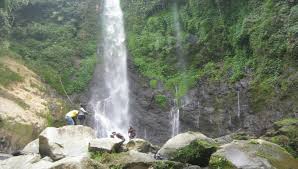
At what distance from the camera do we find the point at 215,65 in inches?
1049

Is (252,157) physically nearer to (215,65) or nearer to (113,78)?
(215,65)

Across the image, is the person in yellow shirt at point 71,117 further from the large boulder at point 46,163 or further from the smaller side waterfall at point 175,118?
the smaller side waterfall at point 175,118

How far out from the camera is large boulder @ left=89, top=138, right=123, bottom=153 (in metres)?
12.3

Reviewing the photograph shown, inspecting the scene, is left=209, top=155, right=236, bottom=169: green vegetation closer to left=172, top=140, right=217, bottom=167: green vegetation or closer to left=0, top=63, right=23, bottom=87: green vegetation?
left=172, top=140, right=217, bottom=167: green vegetation

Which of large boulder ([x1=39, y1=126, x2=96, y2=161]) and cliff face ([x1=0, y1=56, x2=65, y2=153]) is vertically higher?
large boulder ([x1=39, y1=126, x2=96, y2=161])

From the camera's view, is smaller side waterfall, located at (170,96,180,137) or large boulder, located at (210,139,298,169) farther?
smaller side waterfall, located at (170,96,180,137)

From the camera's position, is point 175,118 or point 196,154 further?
point 175,118

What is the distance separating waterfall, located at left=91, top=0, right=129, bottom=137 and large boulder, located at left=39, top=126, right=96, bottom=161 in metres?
12.1

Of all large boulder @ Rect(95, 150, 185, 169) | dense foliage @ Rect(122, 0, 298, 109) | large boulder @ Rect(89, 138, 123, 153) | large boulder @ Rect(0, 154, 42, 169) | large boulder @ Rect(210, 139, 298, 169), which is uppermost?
dense foliage @ Rect(122, 0, 298, 109)

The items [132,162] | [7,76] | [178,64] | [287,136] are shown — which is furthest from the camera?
[178,64]

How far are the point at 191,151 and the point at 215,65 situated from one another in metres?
14.8

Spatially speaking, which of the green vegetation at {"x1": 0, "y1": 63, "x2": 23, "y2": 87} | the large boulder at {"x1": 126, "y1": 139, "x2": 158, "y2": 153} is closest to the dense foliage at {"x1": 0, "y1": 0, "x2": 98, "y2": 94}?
the green vegetation at {"x1": 0, "y1": 63, "x2": 23, "y2": 87}

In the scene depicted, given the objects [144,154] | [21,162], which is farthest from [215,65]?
[21,162]

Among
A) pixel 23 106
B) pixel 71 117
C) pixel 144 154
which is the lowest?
pixel 23 106
